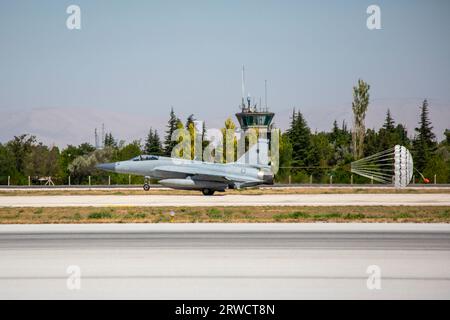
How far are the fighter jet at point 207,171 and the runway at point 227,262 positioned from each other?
17.7m

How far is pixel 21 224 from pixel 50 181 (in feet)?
135

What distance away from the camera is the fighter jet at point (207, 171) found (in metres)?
37.3

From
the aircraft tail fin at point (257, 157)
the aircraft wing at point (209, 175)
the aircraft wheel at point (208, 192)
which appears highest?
the aircraft tail fin at point (257, 157)

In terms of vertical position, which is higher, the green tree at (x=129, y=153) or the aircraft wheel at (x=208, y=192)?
the green tree at (x=129, y=153)

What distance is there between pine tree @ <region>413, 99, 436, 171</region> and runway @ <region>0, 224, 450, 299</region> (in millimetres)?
54516

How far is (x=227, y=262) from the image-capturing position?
13.5 metres

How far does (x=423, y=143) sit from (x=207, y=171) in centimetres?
4584

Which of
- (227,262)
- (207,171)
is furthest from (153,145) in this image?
(227,262)

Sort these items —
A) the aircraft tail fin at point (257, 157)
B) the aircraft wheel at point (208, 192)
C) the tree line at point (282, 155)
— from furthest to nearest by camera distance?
the tree line at point (282, 155), the aircraft tail fin at point (257, 157), the aircraft wheel at point (208, 192)

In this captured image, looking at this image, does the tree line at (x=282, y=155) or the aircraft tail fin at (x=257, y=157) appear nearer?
the aircraft tail fin at (x=257, y=157)

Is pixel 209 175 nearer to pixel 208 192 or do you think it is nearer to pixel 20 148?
pixel 208 192

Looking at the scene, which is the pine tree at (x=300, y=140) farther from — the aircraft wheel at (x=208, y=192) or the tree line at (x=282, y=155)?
the aircraft wheel at (x=208, y=192)

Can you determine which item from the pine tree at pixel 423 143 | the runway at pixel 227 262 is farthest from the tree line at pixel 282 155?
the runway at pixel 227 262

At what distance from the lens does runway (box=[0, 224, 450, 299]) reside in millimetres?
10945
